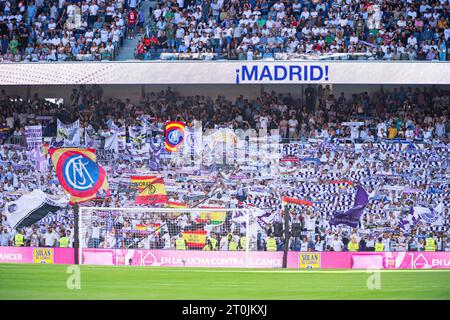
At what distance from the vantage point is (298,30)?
20.5 metres

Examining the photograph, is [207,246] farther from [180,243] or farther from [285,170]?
[285,170]

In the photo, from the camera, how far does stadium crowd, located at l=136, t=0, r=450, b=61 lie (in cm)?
1950

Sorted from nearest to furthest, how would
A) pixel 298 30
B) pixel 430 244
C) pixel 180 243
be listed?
1. pixel 180 243
2. pixel 430 244
3. pixel 298 30

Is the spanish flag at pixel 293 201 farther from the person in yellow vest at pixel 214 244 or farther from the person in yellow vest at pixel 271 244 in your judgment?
the person in yellow vest at pixel 214 244

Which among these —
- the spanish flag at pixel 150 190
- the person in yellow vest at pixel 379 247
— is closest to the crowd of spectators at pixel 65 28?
the spanish flag at pixel 150 190

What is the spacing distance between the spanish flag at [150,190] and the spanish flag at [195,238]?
2480mm

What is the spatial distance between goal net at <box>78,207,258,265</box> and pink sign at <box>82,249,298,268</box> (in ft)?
0.07

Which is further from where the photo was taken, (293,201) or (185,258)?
(293,201)

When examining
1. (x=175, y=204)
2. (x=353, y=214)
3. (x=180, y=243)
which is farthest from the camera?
(x=175, y=204)

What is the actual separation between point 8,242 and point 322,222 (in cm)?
752

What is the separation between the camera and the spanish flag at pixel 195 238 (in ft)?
57.3

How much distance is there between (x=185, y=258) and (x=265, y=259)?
5.75 feet

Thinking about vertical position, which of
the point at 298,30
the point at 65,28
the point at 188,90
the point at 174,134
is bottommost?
the point at 174,134

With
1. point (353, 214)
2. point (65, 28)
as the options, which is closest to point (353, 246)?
point (353, 214)
